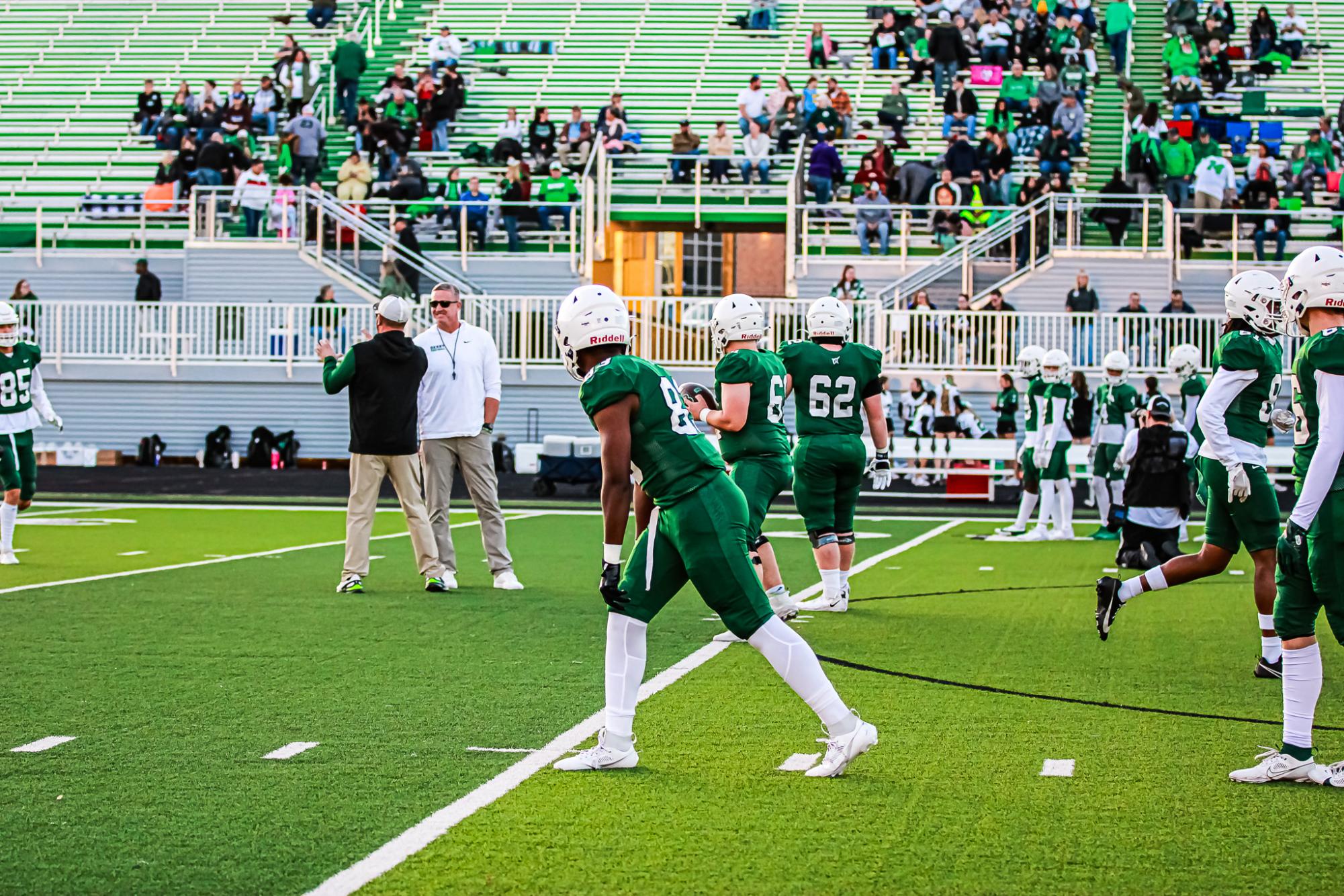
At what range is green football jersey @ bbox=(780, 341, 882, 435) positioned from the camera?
11008 millimetres

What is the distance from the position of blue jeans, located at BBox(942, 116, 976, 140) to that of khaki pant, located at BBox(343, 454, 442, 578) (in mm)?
21238

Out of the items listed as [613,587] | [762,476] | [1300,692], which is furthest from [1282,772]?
[762,476]

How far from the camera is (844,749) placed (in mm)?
6121

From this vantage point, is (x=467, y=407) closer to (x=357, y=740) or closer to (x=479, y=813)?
Answer: (x=357, y=740)

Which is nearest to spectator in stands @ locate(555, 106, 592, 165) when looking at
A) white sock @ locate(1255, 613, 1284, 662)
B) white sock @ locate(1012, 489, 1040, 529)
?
white sock @ locate(1012, 489, 1040, 529)

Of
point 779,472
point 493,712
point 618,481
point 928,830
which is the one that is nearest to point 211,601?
point 779,472

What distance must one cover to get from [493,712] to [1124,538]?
26.6 feet

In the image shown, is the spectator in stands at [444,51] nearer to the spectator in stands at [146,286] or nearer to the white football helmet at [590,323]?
the spectator in stands at [146,286]

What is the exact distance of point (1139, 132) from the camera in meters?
30.1

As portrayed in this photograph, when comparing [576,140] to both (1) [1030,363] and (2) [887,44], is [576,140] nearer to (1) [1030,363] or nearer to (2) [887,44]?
(2) [887,44]

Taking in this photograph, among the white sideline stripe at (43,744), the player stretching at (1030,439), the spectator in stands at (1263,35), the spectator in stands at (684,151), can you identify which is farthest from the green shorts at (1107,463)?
the spectator in stands at (1263,35)

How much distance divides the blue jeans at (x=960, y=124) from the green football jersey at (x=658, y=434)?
1029 inches

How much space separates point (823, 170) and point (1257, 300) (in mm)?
23377

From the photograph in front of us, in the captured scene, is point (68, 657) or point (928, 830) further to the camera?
point (68, 657)
